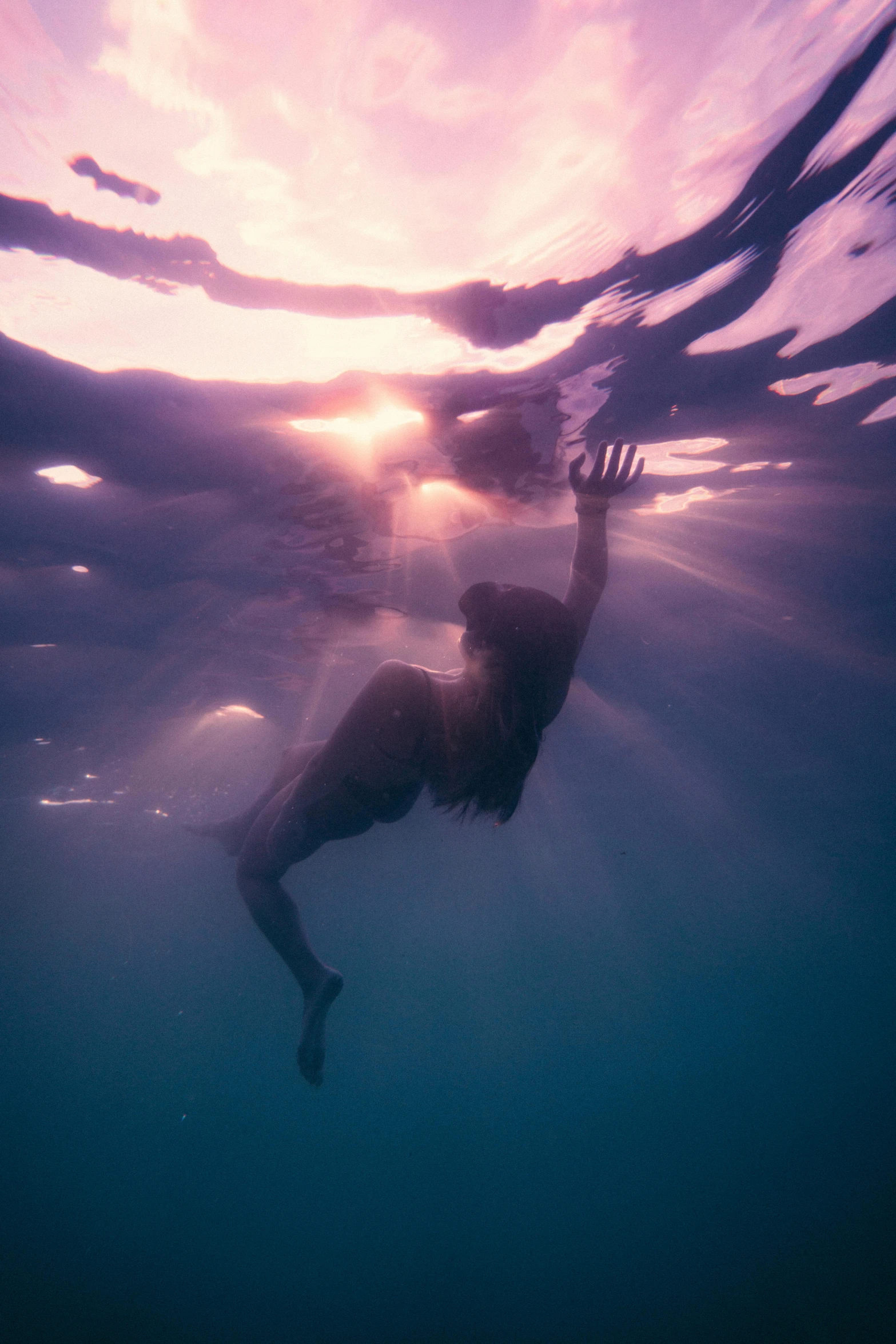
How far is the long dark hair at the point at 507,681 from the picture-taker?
88.6 inches

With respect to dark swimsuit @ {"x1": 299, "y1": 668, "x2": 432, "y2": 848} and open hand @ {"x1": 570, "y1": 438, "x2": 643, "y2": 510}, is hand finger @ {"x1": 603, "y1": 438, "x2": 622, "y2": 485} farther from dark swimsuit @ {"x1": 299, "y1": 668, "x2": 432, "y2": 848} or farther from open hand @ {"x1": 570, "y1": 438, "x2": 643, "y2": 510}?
dark swimsuit @ {"x1": 299, "y1": 668, "x2": 432, "y2": 848}

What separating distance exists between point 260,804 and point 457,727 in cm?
229

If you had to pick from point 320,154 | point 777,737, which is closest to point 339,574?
point 320,154

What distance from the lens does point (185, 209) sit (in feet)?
11.4

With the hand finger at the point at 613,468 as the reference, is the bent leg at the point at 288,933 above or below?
below

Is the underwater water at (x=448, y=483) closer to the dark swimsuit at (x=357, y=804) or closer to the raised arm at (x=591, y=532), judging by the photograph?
the raised arm at (x=591, y=532)

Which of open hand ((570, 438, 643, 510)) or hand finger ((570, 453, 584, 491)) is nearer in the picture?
hand finger ((570, 453, 584, 491))

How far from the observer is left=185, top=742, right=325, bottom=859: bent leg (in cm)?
349

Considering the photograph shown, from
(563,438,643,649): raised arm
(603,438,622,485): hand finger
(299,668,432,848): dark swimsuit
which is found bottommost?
(299,668,432,848): dark swimsuit

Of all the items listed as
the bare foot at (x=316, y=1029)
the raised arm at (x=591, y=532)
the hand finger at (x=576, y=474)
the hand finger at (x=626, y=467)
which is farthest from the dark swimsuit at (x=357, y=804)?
the hand finger at (x=626, y=467)

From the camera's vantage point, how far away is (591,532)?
3055 mm

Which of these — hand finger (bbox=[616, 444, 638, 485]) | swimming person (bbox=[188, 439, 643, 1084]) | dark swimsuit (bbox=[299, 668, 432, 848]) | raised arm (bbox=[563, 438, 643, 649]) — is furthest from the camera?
raised arm (bbox=[563, 438, 643, 649])

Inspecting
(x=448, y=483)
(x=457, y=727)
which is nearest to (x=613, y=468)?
(x=457, y=727)

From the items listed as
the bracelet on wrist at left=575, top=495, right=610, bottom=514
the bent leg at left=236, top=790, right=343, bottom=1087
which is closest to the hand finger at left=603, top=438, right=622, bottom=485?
the bracelet on wrist at left=575, top=495, right=610, bottom=514
